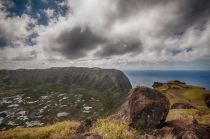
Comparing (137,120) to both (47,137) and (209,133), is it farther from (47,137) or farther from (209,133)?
(47,137)

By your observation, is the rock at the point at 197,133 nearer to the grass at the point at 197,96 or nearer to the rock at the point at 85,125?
the rock at the point at 85,125

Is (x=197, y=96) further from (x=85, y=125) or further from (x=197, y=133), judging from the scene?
(x=85, y=125)

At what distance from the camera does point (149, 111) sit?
1420 centimetres

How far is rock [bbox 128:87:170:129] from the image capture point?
13719 millimetres

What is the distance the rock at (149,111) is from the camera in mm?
13719

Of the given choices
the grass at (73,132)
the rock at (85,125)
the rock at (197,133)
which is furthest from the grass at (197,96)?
the rock at (85,125)

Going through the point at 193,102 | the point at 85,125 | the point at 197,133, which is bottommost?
the point at 193,102

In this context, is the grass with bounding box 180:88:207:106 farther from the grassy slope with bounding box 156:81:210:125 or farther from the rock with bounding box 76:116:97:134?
the rock with bounding box 76:116:97:134

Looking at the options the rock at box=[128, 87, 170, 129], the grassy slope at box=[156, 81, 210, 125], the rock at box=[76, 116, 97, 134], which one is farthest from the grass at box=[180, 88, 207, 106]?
the rock at box=[76, 116, 97, 134]

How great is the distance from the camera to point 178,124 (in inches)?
533

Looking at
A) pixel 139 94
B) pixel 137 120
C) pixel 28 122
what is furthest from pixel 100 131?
pixel 28 122

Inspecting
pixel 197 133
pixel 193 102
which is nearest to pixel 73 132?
pixel 197 133

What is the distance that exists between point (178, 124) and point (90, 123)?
33.2 feet

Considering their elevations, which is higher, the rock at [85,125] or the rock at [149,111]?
the rock at [149,111]
